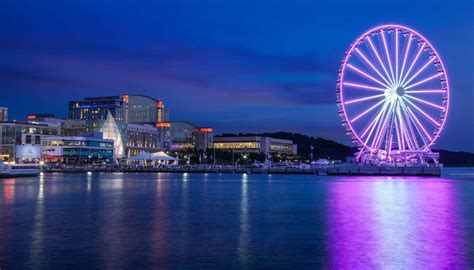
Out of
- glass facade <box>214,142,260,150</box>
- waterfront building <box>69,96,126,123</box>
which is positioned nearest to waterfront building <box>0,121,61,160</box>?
waterfront building <box>69,96,126,123</box>

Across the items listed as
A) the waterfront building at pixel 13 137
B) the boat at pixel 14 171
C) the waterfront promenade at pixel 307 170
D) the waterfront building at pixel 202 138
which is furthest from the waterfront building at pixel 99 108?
the boat at pixel 14 171

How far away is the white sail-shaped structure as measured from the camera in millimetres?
148625

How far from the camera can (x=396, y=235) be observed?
2328 cm

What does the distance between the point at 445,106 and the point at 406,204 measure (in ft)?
123

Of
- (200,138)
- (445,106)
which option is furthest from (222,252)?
(200,138)

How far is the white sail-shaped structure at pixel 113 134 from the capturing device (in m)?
149

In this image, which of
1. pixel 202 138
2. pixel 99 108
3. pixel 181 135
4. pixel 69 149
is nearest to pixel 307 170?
pixel 69 149

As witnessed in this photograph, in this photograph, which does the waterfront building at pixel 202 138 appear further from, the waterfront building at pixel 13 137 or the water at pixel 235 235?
the water at pixel 235 235

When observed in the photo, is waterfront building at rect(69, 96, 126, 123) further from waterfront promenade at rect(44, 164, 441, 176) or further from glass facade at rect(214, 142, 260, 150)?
waterfront promenade at rect(44, 164, 441, 176)

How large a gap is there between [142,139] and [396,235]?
495 ft

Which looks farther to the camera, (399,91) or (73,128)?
(73,128)

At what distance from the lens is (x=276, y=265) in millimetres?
16703

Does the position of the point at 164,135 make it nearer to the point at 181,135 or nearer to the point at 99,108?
the point at 181,135

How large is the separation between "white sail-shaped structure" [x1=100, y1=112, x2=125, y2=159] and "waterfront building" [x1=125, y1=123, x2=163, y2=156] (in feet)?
22.9
